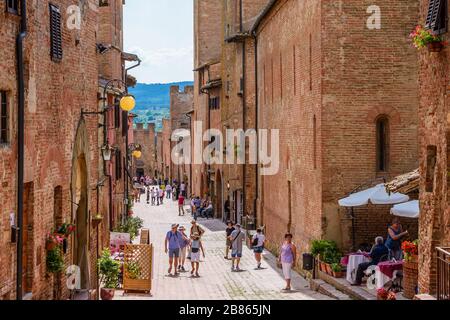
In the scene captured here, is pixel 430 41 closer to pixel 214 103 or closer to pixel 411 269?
pixel 411 269

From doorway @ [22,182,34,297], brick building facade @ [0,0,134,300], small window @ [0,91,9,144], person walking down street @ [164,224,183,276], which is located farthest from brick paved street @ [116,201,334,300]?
small window @ [0,91,9,144]

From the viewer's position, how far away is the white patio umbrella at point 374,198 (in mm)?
21375

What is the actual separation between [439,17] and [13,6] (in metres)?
6.71

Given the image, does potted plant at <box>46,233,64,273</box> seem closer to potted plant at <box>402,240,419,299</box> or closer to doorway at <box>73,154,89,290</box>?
doorway at <box>73,154,89,290</box>

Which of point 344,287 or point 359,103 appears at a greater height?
point 359,103

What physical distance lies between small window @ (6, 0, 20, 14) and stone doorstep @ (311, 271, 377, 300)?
940cm

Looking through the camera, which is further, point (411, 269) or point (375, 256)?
point (375, 256)

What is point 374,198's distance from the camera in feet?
70.9

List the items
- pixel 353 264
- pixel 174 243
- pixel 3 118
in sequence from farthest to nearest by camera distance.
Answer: pixel 174 243, pixel 353 264, pixel 3 118

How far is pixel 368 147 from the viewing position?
2344 centimetres

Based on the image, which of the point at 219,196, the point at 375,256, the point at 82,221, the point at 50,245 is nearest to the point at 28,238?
the point at 50,245
